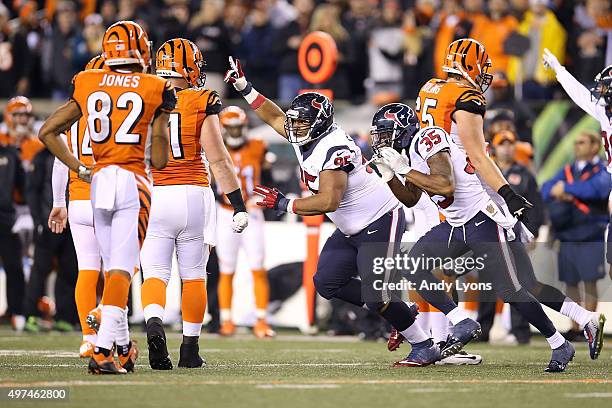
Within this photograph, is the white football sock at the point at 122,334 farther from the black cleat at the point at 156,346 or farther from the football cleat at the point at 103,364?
the black cleat at the point at 156,346

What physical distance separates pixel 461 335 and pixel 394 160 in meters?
1.32

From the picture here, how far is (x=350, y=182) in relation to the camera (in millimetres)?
9086

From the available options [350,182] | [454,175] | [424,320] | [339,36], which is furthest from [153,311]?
[339,36]

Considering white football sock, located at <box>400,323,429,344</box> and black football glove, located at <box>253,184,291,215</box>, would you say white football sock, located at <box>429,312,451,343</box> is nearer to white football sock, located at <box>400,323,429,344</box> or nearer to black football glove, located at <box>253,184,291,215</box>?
white football sock, located at <box>400,323,429,344</box>

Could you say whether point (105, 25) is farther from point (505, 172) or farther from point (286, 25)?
point (505, 172)

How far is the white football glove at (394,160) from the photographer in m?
9.01

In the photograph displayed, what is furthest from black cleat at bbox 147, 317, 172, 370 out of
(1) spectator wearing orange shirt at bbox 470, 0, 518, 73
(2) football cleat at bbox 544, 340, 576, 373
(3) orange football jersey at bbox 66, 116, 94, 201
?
(1) spectator wearing orange shirt at bbox 470, 0, 518, 73

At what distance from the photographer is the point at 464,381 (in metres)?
7.99

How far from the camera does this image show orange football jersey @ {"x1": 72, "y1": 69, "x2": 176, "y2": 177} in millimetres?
7875

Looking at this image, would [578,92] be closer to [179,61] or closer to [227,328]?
[179,61]

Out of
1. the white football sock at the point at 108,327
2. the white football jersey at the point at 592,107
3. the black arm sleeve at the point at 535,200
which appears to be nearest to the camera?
the white football sock at the point at 108,327

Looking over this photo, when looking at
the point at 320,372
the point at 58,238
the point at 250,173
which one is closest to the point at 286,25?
the point at 250,173

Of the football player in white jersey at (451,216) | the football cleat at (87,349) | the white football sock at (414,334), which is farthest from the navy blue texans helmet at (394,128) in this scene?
the football cleat at (87,349)

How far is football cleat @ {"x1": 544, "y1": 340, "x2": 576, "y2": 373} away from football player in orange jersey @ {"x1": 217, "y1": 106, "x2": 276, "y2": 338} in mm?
4771
